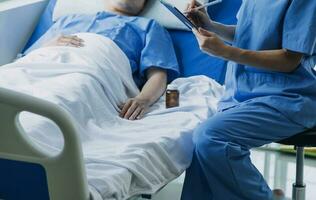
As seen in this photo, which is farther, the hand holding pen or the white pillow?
the white pillow

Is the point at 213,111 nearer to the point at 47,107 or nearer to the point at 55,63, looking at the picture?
the point at 55,63

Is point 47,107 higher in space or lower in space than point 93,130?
higher

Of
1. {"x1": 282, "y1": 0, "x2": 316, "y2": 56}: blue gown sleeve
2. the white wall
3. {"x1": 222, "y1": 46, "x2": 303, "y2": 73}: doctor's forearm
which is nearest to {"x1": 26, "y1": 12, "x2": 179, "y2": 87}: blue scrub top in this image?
the white wall

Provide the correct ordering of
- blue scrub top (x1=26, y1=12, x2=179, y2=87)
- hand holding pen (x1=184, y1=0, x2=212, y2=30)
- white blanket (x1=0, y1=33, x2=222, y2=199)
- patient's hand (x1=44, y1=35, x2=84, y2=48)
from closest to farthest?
1. white blanket (x1=0, y1=33, x2=222, y2=199)
2. hand holding pen (x1=184, y1=0, x2=212, y2=30)
3. patient's hand (x1=44, y1=35, x2=84, y2=48)
4. blue scrub top (x1=26, y1=12, x2=179, y2=87)

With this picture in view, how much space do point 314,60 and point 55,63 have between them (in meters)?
1.00

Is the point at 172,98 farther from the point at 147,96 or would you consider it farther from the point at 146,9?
the point at 146,9

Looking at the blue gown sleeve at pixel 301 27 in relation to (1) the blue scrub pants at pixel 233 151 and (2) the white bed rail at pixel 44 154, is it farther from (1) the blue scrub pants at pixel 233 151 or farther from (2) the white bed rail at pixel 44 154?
(2) the white bed rail at pixel 44 154

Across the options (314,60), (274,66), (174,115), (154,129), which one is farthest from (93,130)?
(314,60)

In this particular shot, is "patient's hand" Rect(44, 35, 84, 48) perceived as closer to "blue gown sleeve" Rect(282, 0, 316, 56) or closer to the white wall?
the white wall

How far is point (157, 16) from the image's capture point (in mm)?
2652

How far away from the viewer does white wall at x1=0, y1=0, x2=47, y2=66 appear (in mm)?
2734

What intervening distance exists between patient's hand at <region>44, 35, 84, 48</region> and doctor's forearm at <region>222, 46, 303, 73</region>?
768mm

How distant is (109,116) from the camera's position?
2.01m

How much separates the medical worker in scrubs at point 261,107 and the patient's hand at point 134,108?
0.32 meters
